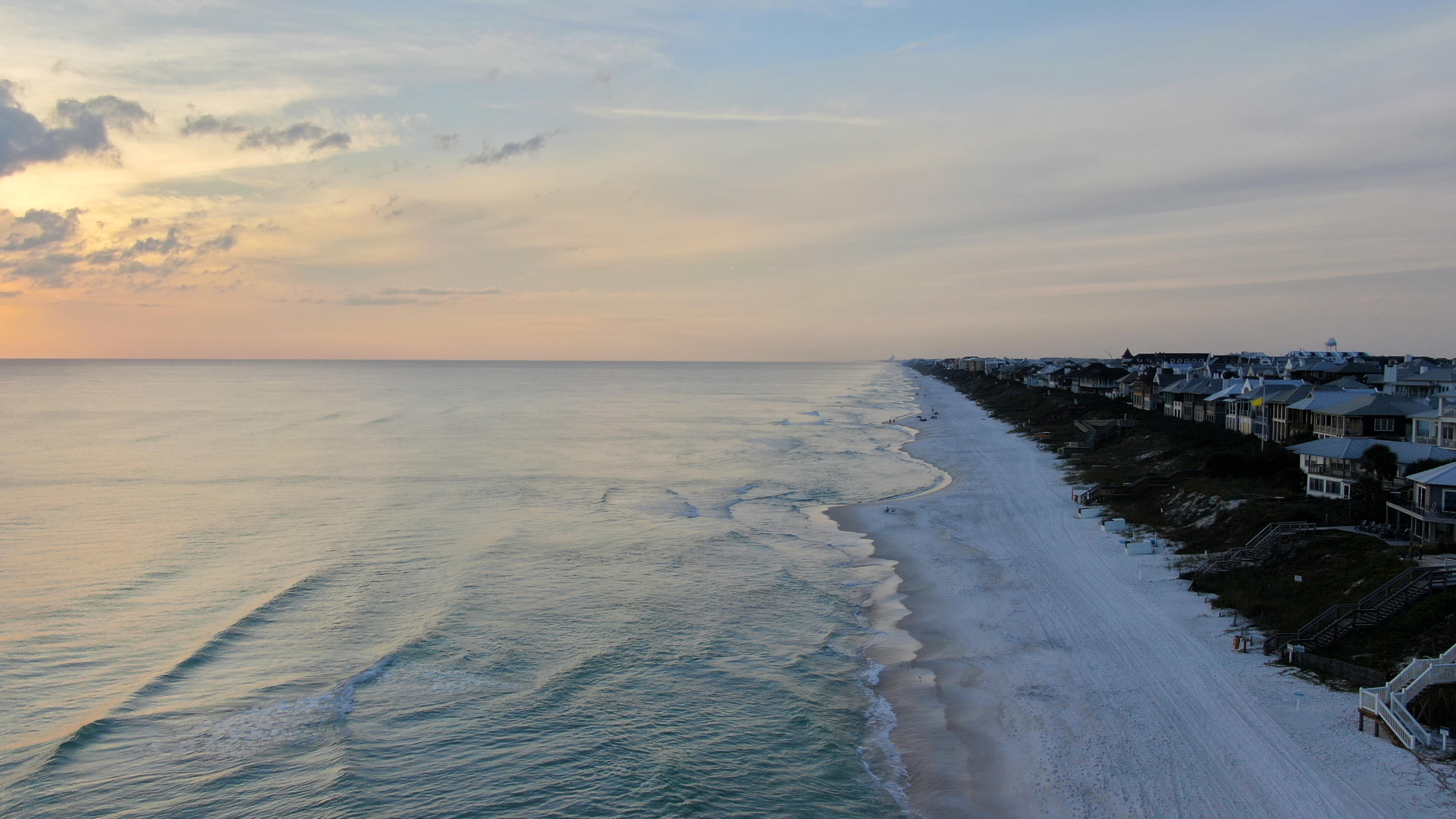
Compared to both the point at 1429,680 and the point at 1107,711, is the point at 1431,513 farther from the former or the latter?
the point at 1107,711

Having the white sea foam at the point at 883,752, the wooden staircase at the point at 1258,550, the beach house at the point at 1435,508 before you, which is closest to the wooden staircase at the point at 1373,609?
the beach house at the point at 1435,508

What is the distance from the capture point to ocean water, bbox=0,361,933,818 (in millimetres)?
19828

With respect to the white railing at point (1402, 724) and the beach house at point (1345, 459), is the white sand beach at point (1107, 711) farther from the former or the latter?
the beach house at point (1345, 459)

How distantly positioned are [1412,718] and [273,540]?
151ft

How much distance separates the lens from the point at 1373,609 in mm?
25016

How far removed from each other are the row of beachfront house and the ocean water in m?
20.6

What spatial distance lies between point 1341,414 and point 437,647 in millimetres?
49477

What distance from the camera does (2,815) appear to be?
1858 centimetres

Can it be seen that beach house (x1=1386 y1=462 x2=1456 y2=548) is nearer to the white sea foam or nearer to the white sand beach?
the white sand beach

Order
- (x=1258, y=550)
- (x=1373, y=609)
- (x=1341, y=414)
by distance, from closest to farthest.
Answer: (x=1373, y=609), (x=1258, y=550), (x=1341, y=414)

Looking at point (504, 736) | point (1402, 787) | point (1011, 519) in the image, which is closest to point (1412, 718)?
point (1402, 787)

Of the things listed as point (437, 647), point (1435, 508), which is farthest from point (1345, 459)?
point (437, 647)

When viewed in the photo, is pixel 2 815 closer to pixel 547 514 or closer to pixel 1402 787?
pixel 1402 787

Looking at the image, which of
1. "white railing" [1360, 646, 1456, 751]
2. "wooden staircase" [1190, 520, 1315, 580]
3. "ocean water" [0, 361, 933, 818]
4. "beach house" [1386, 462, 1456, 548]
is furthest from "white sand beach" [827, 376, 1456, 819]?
"beach house" [1386, 462, 1456, 548]
